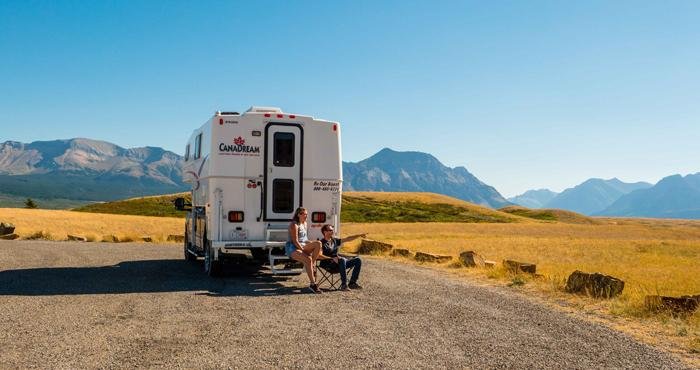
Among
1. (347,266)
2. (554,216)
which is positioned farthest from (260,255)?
(554,216)

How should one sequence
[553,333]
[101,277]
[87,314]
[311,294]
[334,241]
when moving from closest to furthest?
[553,333]
[87,314]
[311,294]
[334,241]
[101,277]

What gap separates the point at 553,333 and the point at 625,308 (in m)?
2.76

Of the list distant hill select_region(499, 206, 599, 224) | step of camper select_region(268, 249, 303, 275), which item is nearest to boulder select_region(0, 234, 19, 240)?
step of camper select_region(268, 249, 303, 275)

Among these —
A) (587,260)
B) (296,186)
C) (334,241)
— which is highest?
(296,186)

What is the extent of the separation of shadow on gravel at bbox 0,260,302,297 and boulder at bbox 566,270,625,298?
246 inches

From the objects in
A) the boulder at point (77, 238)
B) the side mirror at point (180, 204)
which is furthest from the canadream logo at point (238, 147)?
the boulder at point (77, 238)

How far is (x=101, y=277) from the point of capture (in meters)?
15.4

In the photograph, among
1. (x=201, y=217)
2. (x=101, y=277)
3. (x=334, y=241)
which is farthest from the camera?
(x=201, y=217)

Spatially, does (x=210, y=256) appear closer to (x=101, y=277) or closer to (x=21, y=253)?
(x=101, y=277)

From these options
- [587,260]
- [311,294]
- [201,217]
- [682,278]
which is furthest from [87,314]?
[587,260]

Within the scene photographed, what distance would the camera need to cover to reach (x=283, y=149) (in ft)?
49.3

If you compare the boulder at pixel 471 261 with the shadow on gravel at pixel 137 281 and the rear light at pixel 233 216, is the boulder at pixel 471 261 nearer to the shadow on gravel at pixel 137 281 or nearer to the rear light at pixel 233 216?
the shadow on gravel at pixel 137 281

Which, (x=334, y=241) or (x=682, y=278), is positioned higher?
(x=334, y=241)

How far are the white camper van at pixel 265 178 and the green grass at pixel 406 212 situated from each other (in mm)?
79232
